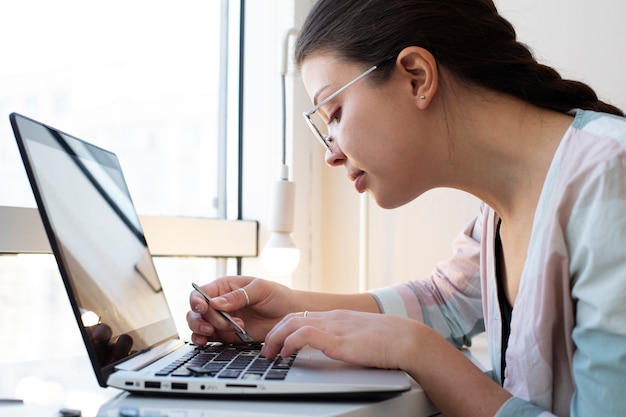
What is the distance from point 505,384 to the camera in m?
0.74

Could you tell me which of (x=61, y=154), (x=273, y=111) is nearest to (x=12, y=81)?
(x=61, y=154)

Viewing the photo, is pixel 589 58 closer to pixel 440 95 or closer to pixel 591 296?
pixel 440 95

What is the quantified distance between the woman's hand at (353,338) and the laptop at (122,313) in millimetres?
17

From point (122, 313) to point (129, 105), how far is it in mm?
744

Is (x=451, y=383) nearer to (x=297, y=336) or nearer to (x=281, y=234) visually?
(x=297, y=336)

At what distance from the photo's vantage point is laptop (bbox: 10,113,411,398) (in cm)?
56

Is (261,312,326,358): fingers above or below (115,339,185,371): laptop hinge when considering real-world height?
above

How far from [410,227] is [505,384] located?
32.0 inches

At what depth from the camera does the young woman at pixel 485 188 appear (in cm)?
62

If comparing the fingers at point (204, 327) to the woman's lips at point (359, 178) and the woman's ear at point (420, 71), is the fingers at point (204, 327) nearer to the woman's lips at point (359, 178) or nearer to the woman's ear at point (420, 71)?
the woman's lips at point (359, 178)

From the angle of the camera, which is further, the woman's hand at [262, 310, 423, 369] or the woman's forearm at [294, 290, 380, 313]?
the woman's forearm at [294, 290, 380, 313]

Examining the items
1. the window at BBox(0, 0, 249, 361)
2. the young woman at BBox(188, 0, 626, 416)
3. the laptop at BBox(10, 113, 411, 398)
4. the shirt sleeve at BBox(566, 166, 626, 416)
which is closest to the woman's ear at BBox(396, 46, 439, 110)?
the young woman at BBox(188, 0, 626, 416)

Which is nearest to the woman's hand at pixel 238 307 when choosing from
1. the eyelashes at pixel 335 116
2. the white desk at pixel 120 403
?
the white desk at pixel 120 403

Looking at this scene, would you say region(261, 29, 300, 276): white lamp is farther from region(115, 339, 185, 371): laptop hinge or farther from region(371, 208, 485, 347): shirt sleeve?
region(115, 339, 185, 371): laptop hinge
